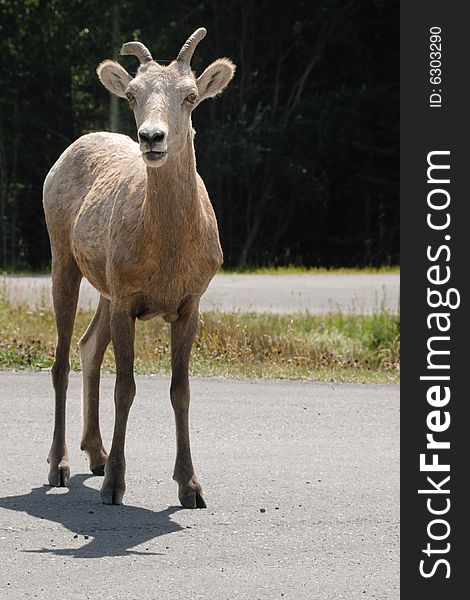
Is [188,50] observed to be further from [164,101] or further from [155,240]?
[155,240]

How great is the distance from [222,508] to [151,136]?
2040 millimetres

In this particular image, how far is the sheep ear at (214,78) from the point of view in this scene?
762 cm

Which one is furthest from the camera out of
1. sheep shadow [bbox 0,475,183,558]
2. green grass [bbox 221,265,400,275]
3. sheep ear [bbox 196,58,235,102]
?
green grass [bbox 221,265,400,275]

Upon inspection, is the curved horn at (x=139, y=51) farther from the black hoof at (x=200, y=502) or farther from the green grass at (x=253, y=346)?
the green grass at (x=253, y=346)

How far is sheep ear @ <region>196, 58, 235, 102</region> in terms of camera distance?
7.62 meters

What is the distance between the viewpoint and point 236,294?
783 inches

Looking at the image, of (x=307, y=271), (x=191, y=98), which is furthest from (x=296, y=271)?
(x=191, y=98)

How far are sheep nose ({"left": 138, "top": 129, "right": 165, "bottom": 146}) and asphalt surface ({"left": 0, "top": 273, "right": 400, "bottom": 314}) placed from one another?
911cm

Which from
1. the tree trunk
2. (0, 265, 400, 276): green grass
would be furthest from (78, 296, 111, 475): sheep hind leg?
the tree trunk

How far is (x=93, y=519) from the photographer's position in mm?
7211

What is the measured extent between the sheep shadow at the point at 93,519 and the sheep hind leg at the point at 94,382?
351mm

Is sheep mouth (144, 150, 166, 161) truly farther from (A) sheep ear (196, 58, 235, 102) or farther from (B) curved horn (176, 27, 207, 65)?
(A) sheep ear (196, 58, 235, 102)

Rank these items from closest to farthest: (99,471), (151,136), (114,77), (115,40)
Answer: (151,136)
(114,77)
(99,471)
(115,40)

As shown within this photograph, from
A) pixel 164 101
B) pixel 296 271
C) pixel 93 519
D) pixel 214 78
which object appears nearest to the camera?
pixel 164 101
